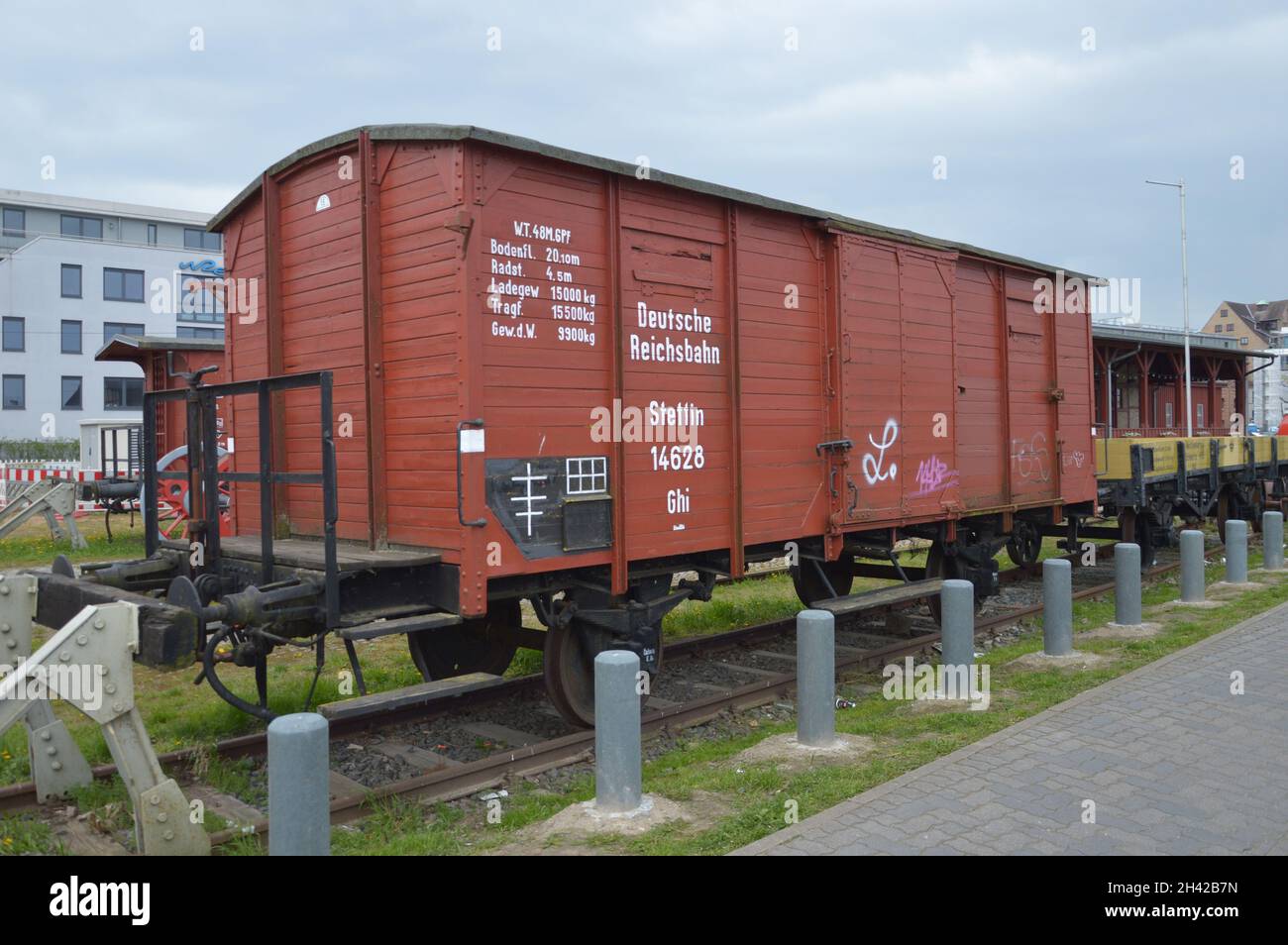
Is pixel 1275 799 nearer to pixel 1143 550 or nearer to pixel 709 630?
pixel 709 630

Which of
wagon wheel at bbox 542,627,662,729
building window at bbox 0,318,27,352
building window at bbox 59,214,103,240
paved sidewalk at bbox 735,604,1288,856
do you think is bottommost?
paved sidewalk at bbox 735,604,1288,856

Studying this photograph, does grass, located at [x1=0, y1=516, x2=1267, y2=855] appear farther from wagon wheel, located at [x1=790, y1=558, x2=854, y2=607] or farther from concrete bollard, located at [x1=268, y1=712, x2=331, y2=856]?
wagon wheel, located at [x1=790, y1=558, x2=854, y2=607]

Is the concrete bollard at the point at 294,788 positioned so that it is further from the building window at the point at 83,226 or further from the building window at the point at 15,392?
the building window at the point at 83,226

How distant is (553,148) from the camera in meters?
6.00

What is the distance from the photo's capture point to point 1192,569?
11.2 m

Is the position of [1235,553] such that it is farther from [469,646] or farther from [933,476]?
[469,646]

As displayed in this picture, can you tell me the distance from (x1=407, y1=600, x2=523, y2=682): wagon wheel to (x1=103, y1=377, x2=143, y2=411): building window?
44.5 meters

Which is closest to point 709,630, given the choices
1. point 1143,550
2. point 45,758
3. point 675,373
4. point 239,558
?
point 675,373

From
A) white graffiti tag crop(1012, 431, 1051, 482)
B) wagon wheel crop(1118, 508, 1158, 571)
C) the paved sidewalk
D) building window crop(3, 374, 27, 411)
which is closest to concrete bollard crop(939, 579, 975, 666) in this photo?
the paved sidewalk

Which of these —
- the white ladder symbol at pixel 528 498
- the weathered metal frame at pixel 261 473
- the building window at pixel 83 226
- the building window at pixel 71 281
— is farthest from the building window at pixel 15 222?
the white ladder symbol at pixel 528 498

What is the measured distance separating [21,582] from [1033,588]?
11440mm

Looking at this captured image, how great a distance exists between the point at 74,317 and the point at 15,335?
2602 mm

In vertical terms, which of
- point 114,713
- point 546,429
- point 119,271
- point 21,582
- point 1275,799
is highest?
point 119,271

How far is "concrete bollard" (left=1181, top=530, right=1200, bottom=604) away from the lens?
36.7 feet
